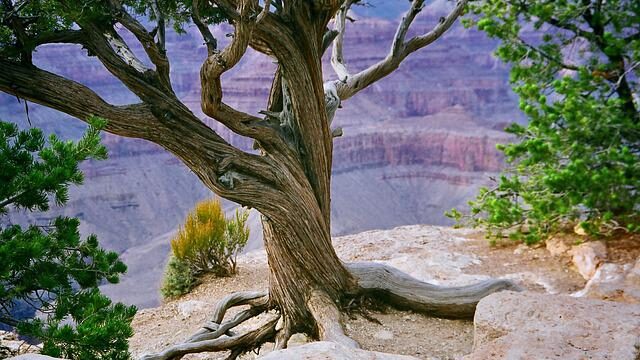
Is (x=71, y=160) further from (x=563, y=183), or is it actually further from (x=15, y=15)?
(x=563, y=183)

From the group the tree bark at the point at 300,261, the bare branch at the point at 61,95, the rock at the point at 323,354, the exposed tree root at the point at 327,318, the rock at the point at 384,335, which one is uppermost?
the bare branch at the point at 61,95

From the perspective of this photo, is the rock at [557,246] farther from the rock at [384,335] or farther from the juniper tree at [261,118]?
the rock at [384,335]

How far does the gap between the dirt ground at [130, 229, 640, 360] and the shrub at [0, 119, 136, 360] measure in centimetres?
208

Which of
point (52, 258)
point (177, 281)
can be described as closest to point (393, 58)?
point (52, 258)

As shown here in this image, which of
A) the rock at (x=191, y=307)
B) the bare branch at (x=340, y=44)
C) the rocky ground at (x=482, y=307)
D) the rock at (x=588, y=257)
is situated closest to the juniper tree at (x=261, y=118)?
the bare branch at (x=340, y=44)

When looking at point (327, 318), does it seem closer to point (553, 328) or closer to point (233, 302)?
point (233, 302)

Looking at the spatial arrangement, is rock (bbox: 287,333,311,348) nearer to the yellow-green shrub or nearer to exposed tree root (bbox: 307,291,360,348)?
exposed tree root (bbox: 307,291,360,348)

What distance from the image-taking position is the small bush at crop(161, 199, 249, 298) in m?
7.18

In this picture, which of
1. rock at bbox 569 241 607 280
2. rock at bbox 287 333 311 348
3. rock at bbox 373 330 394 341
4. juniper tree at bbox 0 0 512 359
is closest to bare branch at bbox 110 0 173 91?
juniper tree at bbox 0 0 512 359

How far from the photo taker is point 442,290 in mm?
4793

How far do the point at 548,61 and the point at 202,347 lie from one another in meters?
5.08

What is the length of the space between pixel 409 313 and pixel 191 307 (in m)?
2.66

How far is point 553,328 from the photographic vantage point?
275 cm

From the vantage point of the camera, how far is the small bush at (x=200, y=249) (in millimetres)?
7176
